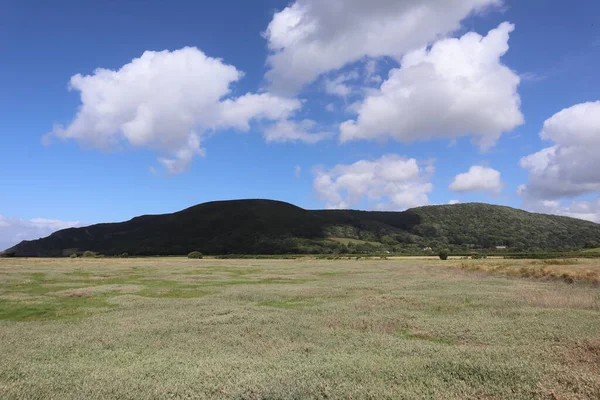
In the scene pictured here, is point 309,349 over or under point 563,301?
under

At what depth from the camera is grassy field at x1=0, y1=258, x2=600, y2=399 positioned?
35.9 ft

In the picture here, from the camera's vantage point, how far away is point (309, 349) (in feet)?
53.4

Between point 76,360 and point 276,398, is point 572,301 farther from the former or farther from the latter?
point 76,360

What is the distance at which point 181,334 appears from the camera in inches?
795

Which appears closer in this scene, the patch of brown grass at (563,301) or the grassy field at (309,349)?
the grassy field at (309,349)

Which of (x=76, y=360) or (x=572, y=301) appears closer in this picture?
(x=76, y=360)

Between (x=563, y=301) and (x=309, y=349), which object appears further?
(x=563, y=301)

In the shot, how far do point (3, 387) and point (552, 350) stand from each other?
19128mm

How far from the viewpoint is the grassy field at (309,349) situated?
10938 millimetres

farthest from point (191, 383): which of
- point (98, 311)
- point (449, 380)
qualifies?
point (98, 311)

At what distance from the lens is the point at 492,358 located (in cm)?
1306

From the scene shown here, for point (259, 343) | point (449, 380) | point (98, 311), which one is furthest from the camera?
point (98, 311)

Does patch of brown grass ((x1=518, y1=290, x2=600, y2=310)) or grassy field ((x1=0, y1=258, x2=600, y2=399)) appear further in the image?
patch of brown grass ((x1=518, y1=290, x2=600, y2=310))

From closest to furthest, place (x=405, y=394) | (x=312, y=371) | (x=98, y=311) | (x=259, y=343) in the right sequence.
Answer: (x=405, y=394), (x=312, y=371), (x=259, y=343), (x=98, y=311)
